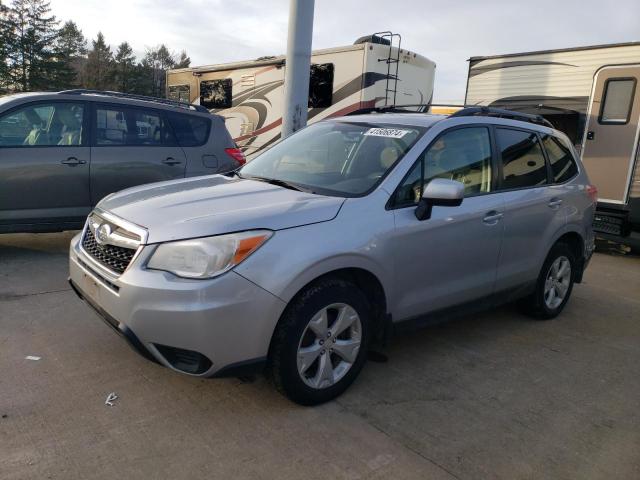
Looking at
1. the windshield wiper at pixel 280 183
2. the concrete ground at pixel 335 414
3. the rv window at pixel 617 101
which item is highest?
the rv window at pixel 617 101

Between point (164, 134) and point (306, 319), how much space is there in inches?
165

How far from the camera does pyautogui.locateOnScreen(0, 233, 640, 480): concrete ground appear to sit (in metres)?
2.49

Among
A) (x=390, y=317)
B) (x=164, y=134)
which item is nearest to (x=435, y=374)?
(x=390, y=317)

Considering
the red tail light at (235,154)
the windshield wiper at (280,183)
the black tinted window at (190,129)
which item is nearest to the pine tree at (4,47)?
the black tinted window at (190,129)

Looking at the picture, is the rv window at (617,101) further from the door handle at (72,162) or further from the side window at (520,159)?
the door handle at (72,162)

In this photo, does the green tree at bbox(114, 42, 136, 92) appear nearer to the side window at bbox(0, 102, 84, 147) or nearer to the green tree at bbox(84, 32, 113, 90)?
the green tree at bbox(84, 32, 113, 90)

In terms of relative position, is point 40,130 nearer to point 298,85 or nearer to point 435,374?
point 298,85

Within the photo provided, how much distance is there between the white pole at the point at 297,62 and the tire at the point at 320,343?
5297mm

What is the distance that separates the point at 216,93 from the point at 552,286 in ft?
38.3

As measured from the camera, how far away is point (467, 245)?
3623 millimetres

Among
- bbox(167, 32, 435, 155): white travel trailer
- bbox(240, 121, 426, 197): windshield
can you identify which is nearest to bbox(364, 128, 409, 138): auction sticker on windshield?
bbox(240, 121, 426, 197): windshield

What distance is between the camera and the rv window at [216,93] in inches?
546

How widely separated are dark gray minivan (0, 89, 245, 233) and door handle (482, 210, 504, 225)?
3746mm

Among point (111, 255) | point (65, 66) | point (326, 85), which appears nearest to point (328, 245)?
point (111, 255)
